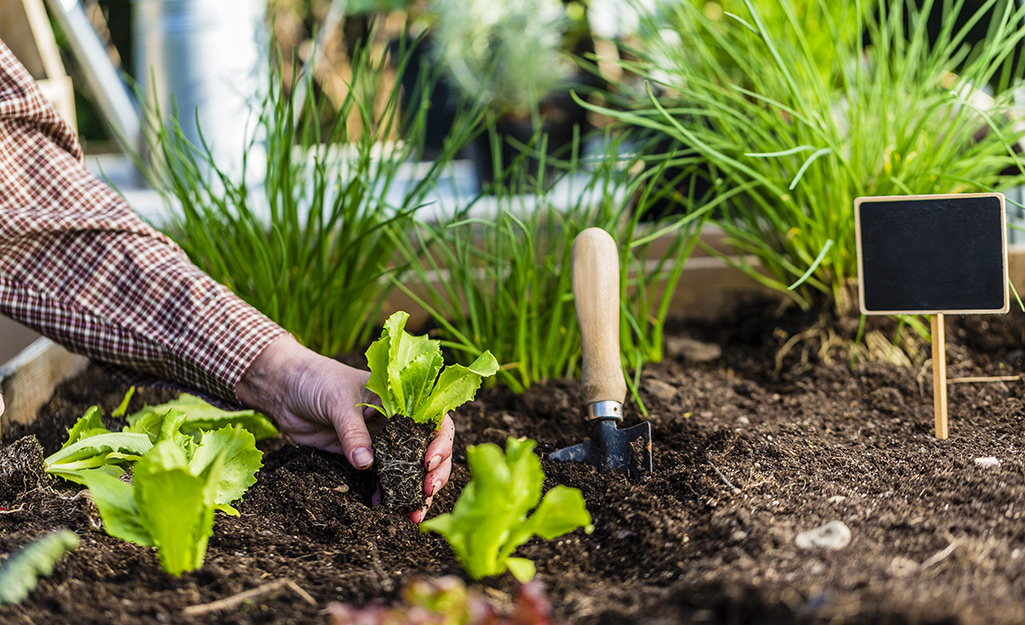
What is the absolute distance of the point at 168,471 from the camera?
66 cm

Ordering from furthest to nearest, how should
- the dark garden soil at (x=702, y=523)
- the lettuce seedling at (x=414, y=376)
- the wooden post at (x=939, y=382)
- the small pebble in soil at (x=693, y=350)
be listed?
1. the small pebble in soil at (x=693, y=350)
2. the wooden post at (x=939, y=382)
3. the lettuce seedling at (x=414, y=376)
4. the dark garden soil at (x=702, y=523)

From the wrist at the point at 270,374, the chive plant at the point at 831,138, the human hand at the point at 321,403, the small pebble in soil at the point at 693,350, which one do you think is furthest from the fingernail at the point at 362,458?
the small pebble in soil at the point at 693,350

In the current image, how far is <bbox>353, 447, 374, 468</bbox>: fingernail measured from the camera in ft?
2.91

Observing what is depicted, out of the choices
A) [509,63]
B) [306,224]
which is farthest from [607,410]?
[509,63]

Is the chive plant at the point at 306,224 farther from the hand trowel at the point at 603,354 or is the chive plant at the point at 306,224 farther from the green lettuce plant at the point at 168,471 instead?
the hand trowel at the point at 603,354

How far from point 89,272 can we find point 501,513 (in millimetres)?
711

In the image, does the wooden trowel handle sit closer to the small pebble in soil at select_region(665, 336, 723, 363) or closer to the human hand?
the human hand

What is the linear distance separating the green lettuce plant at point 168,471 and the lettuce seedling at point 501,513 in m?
0.20

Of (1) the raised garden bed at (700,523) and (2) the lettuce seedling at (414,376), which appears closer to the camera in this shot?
(1) the raised garden bed at (700,523)

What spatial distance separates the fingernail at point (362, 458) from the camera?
0.89m

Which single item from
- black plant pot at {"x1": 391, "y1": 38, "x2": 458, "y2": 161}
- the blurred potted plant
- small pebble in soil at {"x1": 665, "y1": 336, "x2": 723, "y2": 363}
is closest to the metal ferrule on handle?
small pebble in soil at {"x1": 665, "y1": 336, "x2": 723, "y2": 363}

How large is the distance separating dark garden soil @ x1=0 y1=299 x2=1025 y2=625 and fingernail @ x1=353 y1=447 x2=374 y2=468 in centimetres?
4

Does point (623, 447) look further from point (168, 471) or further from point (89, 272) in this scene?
point (89, 272)

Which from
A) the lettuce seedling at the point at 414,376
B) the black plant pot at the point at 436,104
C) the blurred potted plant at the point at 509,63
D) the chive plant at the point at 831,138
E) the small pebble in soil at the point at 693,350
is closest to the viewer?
the lettuce seedling at the point at 414,376
